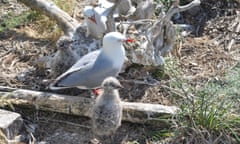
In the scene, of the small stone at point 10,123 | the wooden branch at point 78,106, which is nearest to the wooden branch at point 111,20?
the wooden branch at point 78,106

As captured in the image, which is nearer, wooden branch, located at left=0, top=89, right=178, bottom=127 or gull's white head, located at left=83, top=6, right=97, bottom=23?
wooden branch, located at left=0, top=89, right=178, bottom=127

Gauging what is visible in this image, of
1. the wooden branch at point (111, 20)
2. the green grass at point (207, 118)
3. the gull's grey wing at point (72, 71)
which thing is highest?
the wooden branch at point (111, 20)

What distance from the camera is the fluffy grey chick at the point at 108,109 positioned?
398 cm

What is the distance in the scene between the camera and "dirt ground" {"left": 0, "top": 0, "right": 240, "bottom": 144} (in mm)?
4480

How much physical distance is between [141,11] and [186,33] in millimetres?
698

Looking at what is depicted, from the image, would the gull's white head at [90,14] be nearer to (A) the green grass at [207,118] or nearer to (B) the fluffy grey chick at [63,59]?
(B) the fluffy grey chick at [63,59]

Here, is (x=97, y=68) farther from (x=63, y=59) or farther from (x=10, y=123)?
(x=10, y=123)

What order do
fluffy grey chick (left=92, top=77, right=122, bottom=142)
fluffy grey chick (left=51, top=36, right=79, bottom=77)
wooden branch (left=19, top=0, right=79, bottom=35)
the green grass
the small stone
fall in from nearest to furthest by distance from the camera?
fluffy grey chick (left=92, top=77, right=122, bottom=142)
the green grass
the small stone
fluffy grey chick (left=51, top=36, right=79, bottom=77)
wooden branch (left=19, top=0, right=79, bottom=35)

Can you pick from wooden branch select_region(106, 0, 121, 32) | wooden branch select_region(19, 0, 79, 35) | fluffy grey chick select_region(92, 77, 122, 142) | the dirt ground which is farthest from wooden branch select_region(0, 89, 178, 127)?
wooden branch select_region(19, 0, 79, 35)

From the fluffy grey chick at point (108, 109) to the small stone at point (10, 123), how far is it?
74 cm

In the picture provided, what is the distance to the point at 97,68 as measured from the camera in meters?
4.49

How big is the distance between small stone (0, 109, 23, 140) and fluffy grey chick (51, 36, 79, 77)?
0.71 meters

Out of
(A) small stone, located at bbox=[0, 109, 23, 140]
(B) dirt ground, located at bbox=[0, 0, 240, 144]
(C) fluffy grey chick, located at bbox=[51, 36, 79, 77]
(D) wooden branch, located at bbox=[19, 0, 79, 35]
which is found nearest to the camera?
(A) small stone, located at bbox=[0, 109, 23, 140]

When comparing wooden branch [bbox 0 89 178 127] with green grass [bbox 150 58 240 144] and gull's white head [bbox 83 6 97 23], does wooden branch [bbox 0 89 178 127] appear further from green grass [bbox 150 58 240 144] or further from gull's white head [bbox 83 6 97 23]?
gull's white head [bbox 83 6 97 23]
